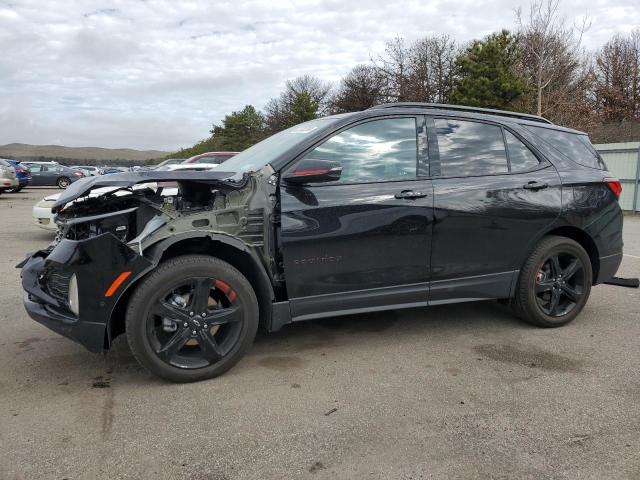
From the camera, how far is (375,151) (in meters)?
3.79

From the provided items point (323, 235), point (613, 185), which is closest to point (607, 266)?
point (613, 185)

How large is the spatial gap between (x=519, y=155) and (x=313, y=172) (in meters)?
1.92

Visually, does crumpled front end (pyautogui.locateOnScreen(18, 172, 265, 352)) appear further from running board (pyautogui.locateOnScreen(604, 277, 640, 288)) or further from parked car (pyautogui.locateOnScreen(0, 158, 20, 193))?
parked car (pyautogui.locateOnScreen(0, 158, 20, 193))

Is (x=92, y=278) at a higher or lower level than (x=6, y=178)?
Result: lower

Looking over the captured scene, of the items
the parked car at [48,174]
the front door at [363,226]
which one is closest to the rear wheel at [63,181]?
the parked car at [48,174]

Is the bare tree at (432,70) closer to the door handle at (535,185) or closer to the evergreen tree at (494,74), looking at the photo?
the evergreen tree at (494,74)

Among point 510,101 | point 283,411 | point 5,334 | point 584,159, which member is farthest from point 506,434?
point 510,101

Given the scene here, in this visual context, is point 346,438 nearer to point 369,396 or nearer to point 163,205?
point 369,396

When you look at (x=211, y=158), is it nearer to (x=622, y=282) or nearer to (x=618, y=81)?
(x=622, y=282)

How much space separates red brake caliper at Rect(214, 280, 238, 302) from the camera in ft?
10.9

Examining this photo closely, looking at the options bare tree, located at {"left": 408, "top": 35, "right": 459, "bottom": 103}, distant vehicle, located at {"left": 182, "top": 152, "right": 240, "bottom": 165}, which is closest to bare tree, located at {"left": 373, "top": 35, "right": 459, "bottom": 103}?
bare tree, located at {"left": 408, "top": 35, "right": 459, "bottom": 103}

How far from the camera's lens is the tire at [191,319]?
3170 millimetres

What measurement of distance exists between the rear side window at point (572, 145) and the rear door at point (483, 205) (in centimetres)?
25

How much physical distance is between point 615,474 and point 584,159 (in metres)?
2.97
